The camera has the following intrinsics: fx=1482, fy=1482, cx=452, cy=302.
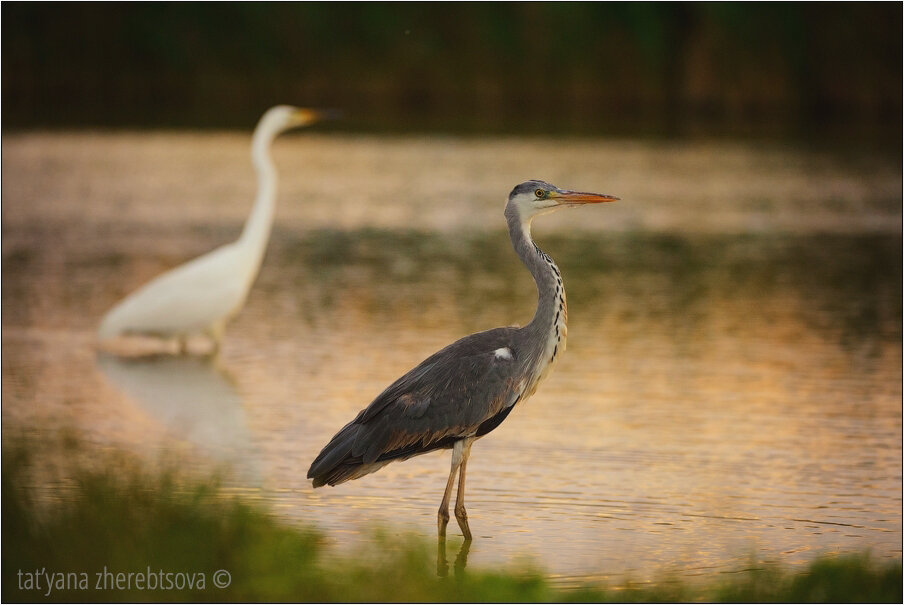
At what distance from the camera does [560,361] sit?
1055cm

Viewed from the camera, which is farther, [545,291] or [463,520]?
[463,520]

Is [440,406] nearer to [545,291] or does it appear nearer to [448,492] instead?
[448,492]

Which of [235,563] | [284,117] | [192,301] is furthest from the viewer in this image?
[284,117]

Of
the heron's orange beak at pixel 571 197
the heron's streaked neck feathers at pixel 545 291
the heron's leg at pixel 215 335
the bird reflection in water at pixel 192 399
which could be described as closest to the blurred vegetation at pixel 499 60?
the heron's leg at pixel 215 335

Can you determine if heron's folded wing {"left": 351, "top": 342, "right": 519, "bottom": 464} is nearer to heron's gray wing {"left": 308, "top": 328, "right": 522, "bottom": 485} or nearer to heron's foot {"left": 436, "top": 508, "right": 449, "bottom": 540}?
heron's gray wing {"left": 308, "top": 328, "right": 522, "bottom": 485}

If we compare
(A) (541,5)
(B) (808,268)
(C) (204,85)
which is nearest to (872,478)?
(B) (808,268)

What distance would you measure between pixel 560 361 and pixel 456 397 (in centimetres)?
461

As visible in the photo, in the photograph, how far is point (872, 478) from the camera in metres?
7.52

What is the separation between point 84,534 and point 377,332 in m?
6.49

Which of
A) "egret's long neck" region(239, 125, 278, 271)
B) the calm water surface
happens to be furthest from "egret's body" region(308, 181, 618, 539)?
"egret's long neck" region(239, 125, 278, 271)

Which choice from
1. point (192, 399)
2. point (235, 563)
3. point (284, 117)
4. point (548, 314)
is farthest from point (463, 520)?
point (284, 117)

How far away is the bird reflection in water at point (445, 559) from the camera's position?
19.2ft

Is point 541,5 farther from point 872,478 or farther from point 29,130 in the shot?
point 872,478

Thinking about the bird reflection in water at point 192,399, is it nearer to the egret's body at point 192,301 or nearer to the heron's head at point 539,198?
the egret's body at point 192,301
